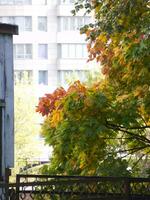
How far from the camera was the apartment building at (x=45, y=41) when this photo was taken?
144 feet

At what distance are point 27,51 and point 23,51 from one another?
1.02 ft

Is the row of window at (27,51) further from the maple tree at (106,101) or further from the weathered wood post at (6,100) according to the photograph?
the weathered wood post at (6,100)

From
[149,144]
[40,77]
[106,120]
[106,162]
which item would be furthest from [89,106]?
[40,77]

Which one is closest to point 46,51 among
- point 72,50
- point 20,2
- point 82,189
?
point 72,50

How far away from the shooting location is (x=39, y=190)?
340 inches

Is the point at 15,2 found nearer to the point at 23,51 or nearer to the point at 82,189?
the point at 23,51

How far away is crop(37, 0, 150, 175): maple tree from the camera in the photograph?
317 inches

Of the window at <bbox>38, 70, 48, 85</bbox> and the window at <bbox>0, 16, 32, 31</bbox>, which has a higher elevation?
the window at <bbox>0, 16, 32, 31</bbox>

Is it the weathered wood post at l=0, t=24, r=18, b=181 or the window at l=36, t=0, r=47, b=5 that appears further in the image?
the window at l=36, t=0, r=47, b=5

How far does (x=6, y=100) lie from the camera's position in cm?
800

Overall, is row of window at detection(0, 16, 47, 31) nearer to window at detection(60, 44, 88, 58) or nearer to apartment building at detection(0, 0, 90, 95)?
apartment building at detection(0, 0, 90, 95)

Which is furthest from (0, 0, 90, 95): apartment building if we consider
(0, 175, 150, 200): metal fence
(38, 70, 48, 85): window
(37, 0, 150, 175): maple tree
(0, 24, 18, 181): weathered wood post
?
(0, 24, 18, 181): weathered wood post

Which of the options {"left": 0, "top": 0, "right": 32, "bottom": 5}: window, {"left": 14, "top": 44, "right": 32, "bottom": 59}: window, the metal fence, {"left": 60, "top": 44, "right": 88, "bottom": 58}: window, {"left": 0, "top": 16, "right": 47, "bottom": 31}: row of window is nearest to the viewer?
the metal fence

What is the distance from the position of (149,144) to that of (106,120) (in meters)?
1.30
